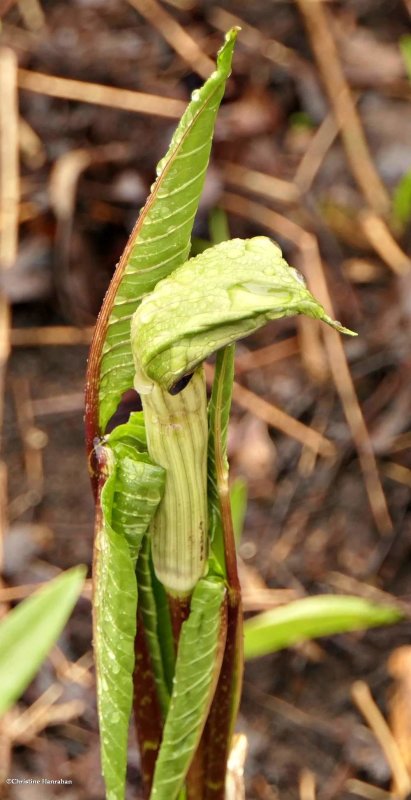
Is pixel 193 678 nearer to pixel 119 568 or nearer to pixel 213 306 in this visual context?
pixel 119 568

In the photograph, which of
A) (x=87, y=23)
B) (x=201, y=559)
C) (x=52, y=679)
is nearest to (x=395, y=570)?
(x=52, y=679)

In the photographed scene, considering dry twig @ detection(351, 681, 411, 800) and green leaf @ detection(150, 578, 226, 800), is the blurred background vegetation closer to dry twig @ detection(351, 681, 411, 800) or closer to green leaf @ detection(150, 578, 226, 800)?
dry twig @ detection(351, 681, 411, 800)

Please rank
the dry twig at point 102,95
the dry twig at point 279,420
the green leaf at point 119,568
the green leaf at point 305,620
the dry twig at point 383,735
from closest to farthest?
the green leaf at point 119,568, the green leaf at point 305,620, the dry twig at point 383,735, the dry twig at point 279,420, the dry twig at point 102,95

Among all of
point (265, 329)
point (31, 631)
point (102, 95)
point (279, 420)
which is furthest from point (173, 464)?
point (102, 95)

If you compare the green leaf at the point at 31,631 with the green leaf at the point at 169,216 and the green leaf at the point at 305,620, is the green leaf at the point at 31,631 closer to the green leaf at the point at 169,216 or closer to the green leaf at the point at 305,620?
the green leaf at the point at 305,620

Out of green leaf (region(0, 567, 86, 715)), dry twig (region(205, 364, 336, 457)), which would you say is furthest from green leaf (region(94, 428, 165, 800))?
dry twig (region(205, 364, 336, 457))

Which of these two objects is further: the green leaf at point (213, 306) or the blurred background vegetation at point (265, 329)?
the blurred background vegetation at point (265, 329)

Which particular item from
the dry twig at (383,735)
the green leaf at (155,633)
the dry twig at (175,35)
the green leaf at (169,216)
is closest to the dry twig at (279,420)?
the dry twig at (383,735)

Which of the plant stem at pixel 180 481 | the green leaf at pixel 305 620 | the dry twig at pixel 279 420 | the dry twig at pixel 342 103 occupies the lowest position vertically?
the green leaf at pixel 305 620
